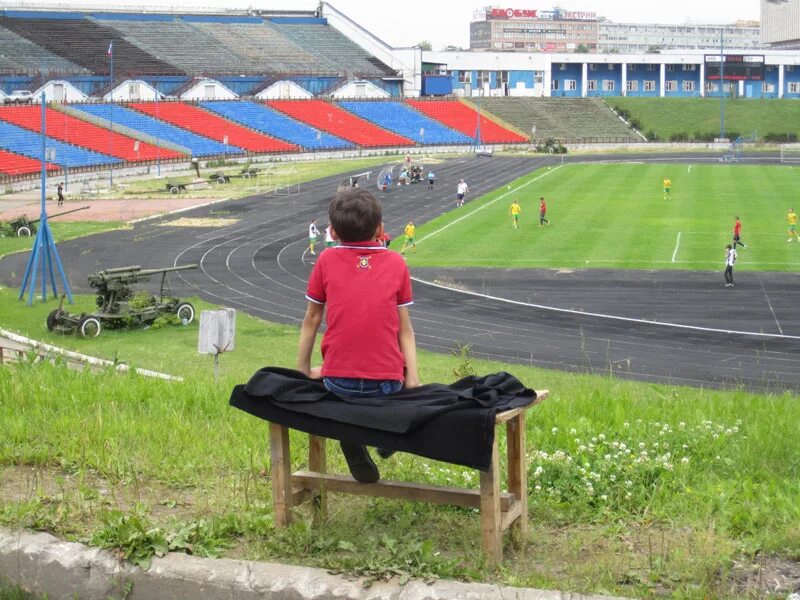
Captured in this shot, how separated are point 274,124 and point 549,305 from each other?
226 ft

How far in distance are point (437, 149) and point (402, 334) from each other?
321ft

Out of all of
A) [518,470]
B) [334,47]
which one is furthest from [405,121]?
[518,470]

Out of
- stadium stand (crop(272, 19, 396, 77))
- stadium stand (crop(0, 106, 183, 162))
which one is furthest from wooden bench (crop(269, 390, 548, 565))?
stadium stand (crop(272, 19, 396, 77))

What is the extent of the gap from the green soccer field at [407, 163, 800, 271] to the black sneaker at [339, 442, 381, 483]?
123 ft

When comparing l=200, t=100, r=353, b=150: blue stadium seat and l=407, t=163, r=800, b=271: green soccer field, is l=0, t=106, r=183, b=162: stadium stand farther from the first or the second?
l=407, t=163, r=800, b=271: green soccer field

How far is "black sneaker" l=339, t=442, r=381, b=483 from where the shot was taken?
5992 millimetres

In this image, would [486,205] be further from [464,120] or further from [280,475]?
→ [280,475]

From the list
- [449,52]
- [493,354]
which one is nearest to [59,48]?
[449,52]

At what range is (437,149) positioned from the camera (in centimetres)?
10281

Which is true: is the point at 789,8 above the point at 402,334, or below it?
above

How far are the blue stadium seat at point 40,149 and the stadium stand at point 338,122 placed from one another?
27055 mm

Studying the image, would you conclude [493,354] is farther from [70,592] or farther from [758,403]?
[70,592]

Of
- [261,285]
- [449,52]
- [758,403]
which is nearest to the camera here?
[758,403]

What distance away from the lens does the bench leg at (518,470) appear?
598 centimetres
